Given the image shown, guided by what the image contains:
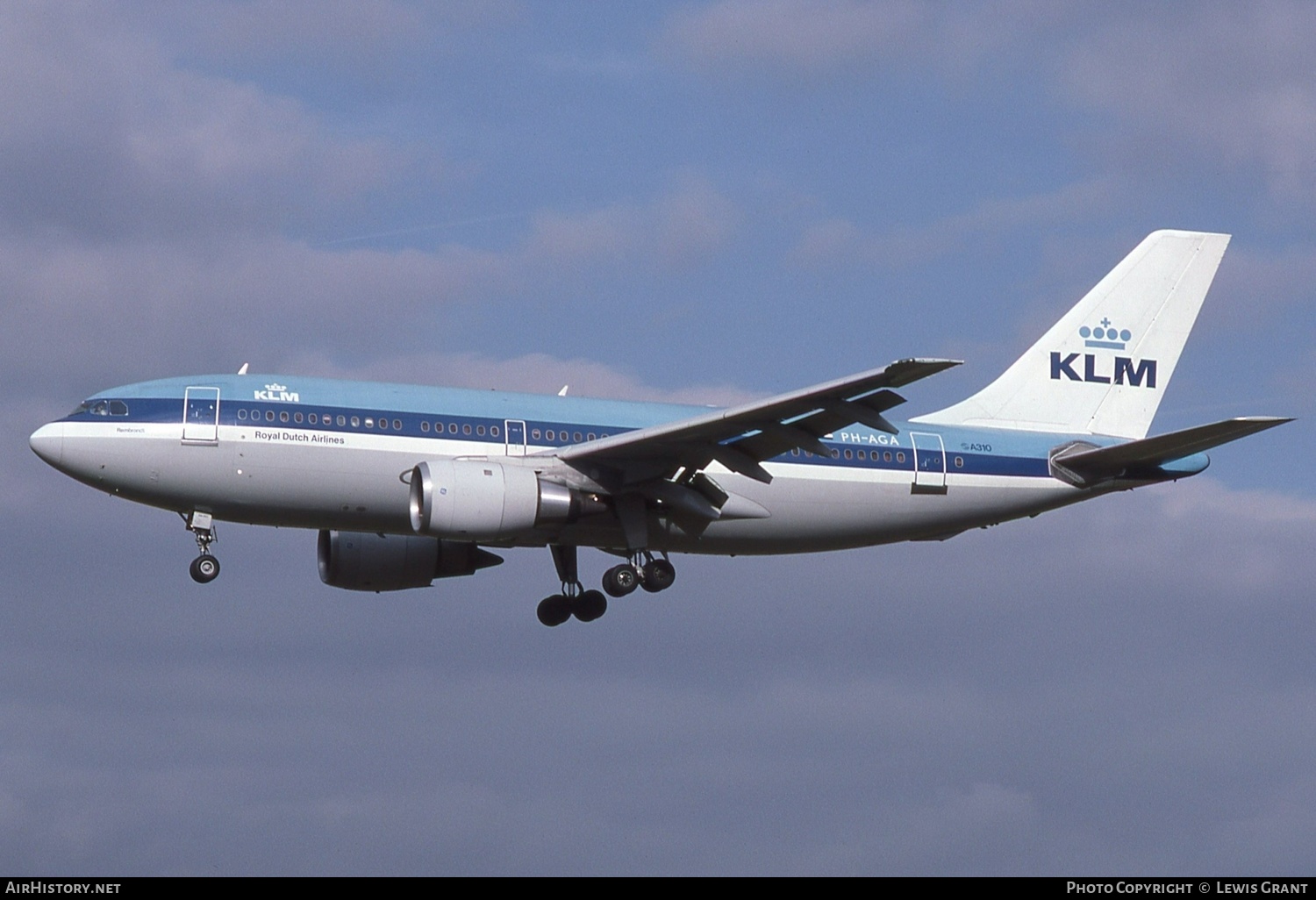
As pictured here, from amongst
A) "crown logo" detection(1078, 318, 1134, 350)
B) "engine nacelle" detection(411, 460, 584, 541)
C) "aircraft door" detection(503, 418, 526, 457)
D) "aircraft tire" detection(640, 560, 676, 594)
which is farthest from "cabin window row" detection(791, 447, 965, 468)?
"crown logo" detection(1078, 318, 1134, 350)

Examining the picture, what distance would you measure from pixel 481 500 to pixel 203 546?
226 inches

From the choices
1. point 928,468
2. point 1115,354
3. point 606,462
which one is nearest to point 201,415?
point 606,462

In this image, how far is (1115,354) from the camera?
47438mm

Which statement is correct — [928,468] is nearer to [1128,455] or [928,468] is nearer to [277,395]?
[1128,455]

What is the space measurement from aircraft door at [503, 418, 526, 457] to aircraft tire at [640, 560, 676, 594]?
12.0 ft

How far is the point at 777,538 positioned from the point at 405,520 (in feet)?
26.6

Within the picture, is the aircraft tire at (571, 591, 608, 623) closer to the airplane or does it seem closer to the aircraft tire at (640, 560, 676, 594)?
the airplane

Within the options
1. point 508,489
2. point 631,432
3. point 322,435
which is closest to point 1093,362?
point 631,432

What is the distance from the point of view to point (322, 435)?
128 ft

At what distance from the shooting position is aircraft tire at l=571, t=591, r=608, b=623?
45.2 m

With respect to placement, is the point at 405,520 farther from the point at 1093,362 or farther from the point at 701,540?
the point at 1093,362

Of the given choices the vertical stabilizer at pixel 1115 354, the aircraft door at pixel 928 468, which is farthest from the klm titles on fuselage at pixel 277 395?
the vertical stabilizer at pixel 1115 354

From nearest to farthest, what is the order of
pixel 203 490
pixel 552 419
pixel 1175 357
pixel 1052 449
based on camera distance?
pixel 203 490 < pixel 552 419 < pixel 1052 449 < pixel 1175 357
